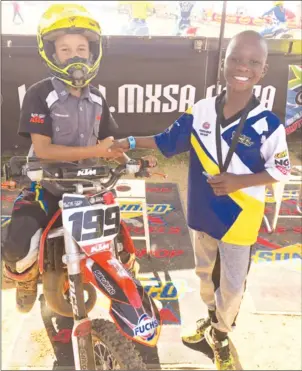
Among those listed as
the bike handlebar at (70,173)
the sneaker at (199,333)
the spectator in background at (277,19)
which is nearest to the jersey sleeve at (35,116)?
the bike handlebar at (70,173)

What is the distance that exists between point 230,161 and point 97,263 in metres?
0.96

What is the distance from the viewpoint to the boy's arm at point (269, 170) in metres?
2.24

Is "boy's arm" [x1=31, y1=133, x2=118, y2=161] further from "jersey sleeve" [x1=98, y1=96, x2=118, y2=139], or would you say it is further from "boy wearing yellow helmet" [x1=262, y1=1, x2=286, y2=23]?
"boy wearing yellow helmet" [x1=262, y1=1, x2=286, y2=23]

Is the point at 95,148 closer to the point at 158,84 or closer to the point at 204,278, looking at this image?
the point at 204,278

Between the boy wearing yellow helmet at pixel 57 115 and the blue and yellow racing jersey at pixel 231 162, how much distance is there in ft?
1.52

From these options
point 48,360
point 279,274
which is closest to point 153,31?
point 279,274

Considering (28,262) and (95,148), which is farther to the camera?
(28,262)

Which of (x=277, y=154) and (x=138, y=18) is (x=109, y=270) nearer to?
(x=277, y=154)

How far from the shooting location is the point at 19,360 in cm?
276

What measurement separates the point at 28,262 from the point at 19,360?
0.80 meters

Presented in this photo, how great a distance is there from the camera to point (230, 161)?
2.31m

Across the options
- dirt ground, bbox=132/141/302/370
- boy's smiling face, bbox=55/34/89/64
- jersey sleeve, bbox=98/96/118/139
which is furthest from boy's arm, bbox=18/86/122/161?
dirt ground, bbox=132/141/302/370

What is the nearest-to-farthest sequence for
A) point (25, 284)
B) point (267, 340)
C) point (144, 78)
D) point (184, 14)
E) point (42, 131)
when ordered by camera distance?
1. point (42, 131)
2. point (25, 284)
3. point (267, 340)
4. point (144, 78)
5. point (184, 14)

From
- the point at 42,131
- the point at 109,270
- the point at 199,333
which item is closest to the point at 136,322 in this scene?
the point at 109,270
